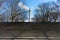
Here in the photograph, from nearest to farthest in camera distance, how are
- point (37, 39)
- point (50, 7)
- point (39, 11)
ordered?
point (37, 39) < point (50, 7) < point (39, 11)

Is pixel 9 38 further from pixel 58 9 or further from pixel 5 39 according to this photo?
pixel 58 9

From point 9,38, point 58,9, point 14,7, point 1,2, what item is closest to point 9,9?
point 14,7

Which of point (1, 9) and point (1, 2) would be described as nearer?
point (1, 2)

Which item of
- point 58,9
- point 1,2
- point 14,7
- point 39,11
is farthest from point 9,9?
point 58,9

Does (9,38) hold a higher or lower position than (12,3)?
lower

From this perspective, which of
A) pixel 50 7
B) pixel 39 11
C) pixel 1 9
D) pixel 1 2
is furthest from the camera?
pixel 39 11

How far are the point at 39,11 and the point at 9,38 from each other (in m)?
23.7

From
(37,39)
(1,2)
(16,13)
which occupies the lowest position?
(37,39)

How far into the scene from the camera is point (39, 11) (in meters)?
30.0

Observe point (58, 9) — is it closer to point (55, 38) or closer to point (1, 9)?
point (1, 9)

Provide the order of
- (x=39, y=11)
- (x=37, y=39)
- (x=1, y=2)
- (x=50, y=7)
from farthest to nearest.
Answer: (x=39, y=11) → (x=50, y=7) → (x=1, y=2) → (x=37, y=39)

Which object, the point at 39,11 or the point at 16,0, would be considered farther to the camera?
the point at 39,11

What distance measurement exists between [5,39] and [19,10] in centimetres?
2252

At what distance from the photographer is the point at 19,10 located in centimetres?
2892
